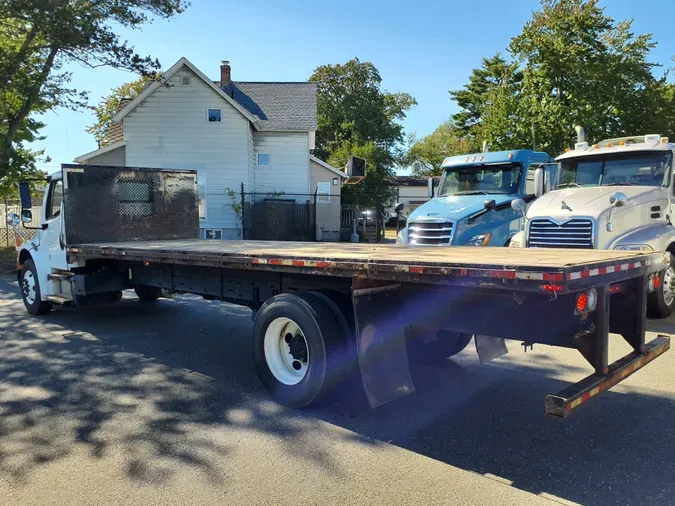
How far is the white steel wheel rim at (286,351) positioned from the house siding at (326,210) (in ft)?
66.8

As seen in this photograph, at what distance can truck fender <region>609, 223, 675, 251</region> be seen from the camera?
25.3 ft

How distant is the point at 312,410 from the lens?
474 cm

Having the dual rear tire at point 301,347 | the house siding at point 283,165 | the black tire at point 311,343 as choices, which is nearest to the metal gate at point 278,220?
the house siding at point 283,165

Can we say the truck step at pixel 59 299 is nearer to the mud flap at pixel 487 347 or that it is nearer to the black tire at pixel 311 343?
the black tire at pixel 311 343

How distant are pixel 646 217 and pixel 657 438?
508 cm

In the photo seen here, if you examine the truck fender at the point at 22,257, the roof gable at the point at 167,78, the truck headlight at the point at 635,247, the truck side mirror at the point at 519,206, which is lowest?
the truck fender at the point at 22,257

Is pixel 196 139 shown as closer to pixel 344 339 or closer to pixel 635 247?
pixel 635 247

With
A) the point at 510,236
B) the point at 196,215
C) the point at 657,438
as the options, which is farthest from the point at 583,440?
the point at 196,215

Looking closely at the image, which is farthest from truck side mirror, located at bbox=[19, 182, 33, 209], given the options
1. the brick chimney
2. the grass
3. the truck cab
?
the brick chimney

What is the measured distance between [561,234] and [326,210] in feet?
62.7

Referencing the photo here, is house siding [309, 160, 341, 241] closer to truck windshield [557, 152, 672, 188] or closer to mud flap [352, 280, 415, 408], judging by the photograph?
truck windshield [557, 152, 672, 188]

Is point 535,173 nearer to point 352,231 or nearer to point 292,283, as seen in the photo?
point 292,283

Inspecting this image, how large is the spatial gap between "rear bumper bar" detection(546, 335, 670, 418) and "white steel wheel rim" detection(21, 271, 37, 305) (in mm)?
8712

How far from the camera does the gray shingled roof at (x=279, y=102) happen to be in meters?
24.9
